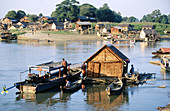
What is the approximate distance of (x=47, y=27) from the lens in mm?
95312

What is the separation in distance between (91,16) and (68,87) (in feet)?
322

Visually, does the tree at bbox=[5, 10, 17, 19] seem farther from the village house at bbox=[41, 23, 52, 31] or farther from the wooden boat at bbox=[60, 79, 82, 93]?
the wooden boat at bbox=[60, 79, 82, 93]

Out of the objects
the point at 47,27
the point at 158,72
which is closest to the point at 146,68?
the point at 158,72

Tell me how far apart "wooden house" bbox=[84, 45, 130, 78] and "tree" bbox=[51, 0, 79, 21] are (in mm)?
83986

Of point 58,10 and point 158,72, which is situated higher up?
point 58,10

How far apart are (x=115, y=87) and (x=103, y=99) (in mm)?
2384

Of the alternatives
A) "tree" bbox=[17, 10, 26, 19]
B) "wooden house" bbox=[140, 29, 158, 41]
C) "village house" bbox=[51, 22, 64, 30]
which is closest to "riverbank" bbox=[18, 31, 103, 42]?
"village house" bbox=[51, 22, 64, 30]

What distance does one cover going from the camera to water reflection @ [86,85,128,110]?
16.9 meters

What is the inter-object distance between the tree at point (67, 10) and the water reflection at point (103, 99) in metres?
86.7

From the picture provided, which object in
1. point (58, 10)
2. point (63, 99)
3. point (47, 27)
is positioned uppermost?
point (58, 10)

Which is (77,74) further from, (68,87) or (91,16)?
(91,16)

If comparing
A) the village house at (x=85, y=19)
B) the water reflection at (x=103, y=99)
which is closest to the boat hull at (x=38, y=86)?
the water reflection at (x=103, y=99)

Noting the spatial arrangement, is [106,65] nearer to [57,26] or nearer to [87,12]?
[57,26]

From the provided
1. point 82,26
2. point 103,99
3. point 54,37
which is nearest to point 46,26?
point 82,26
